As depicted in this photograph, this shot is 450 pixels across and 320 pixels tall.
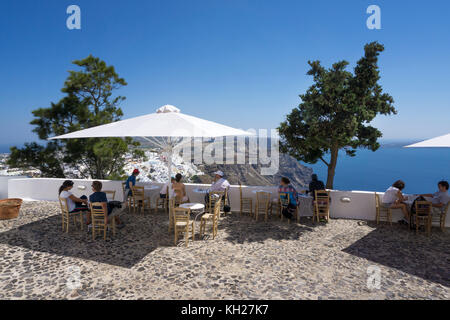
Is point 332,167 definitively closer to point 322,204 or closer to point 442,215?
point 322,204

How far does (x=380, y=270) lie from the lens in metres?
3.86

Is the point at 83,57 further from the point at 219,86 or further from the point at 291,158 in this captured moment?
the point at 219,86

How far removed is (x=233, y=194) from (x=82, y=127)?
11587mm

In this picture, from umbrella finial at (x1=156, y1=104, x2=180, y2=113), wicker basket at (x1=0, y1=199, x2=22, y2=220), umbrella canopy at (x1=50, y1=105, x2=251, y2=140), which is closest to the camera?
umbrella canopy at (x1=50, y1=105, x2=251, y2=140)

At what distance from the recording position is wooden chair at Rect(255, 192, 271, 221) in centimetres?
658

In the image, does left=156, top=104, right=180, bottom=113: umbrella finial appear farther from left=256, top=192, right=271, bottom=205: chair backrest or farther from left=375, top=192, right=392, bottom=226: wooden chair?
left=375, top=192, right=392, bottom=226: wooden chair

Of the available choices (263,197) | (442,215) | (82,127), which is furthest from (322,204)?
(82,127)

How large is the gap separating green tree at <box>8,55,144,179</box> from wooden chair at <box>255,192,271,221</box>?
10860 millimetres

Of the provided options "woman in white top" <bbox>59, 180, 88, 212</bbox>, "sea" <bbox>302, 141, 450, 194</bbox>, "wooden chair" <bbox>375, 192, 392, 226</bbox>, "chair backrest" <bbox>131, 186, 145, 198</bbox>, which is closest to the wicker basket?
"woman in white top" <bbox>59, 180, 88, 212</bbox>

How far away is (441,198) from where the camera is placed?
18.6ft

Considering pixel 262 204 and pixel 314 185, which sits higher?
pixel 314 185

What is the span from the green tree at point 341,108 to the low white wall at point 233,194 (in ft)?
6.14
